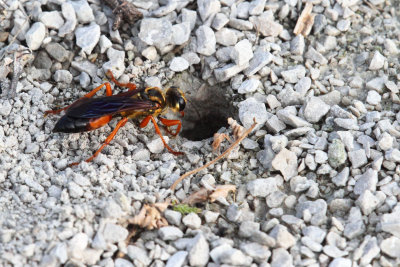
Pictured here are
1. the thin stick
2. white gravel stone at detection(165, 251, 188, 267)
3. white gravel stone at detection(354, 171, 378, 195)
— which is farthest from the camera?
the thin stick

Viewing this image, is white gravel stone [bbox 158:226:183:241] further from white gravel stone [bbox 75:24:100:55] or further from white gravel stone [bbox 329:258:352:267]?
white gravel stone [bbox 75:24:100:55]

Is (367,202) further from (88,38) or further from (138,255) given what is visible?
A: (88,38)

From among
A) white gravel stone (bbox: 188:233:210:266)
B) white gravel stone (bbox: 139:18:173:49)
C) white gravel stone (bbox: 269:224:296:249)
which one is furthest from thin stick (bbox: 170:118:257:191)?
white gravel stone (bbox: 139:18:173:49)

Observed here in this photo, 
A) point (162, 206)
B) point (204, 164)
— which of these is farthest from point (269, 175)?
point (162, 206)

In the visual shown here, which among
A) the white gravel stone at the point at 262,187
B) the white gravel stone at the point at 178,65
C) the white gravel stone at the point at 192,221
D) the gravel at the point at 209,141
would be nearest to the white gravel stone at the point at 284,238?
the gravel at the point at 209,141

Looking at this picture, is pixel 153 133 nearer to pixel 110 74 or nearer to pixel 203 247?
pixel 110 74
